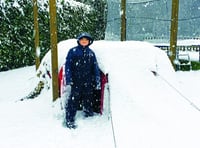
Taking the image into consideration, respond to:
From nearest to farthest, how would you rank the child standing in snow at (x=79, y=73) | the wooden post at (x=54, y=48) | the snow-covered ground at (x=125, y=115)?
1. the snow-covered ground at (x=125, y=115)
2. the child standing in snow at (x=79, y=73)
3. the wooden post at (x=54, y=48)

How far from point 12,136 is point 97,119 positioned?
4.98 ft

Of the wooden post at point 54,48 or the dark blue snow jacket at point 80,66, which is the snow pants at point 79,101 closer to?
the dark blue snow jacket at point 80,66

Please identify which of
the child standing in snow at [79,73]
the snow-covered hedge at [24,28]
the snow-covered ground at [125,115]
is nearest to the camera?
the snow-covered ground at [125,115]

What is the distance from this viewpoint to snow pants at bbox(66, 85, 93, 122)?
7297 mm

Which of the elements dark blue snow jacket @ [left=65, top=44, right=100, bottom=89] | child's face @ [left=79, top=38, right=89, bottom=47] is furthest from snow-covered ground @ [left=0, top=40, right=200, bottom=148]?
child's face @ [left=79, top=38, right=89, bottom=47]

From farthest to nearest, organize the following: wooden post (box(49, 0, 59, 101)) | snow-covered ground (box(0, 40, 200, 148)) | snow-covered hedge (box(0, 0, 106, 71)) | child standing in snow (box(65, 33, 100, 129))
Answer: snow-covered hedge (box(0, 0, 106, 71)) < wooden post (box(49, 0, 59, 101)) < child standing in snow (box(65, 33, 100, 129)) < snow-covered ground (box(0, 40, 200, 148))

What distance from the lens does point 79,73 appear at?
735 cm

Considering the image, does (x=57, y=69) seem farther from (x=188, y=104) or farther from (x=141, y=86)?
(x=188, y=104)

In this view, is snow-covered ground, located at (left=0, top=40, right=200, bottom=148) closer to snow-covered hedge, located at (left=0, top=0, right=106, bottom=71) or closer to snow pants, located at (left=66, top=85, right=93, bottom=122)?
snow pants, located at (left=66, top=85, right=93, bottom=122)

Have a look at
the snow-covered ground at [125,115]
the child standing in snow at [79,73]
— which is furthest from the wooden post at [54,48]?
the child standing in snow at [79,73]

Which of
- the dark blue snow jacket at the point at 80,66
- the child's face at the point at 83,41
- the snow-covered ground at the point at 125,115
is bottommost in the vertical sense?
the snow-covered ground at the point at 125,115

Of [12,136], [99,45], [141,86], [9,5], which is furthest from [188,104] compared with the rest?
[9,5]

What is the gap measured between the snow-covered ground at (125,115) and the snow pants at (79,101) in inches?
7.9

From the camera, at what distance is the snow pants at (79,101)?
23.9ft
